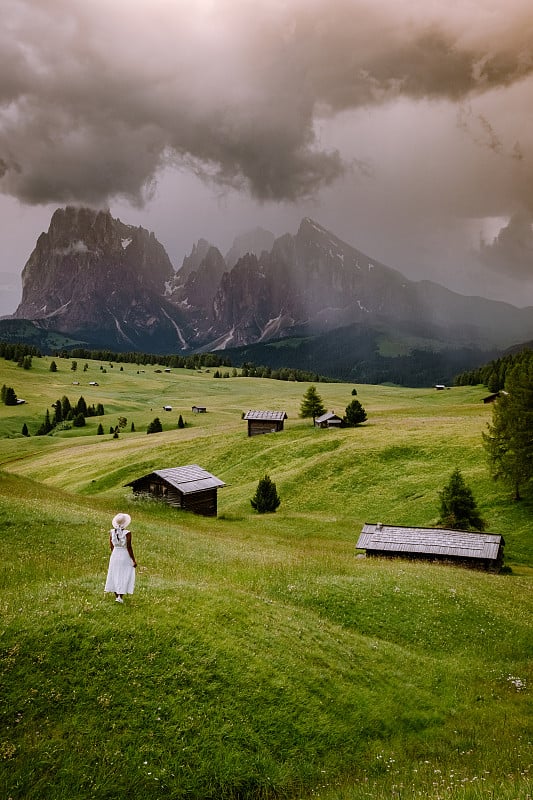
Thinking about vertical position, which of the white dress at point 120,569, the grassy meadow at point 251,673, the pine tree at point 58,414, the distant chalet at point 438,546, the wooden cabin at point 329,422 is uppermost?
the white dress at point 120,569

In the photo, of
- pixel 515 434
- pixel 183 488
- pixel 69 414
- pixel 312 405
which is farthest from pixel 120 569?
pixel 69 414

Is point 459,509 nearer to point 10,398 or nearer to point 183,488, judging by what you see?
point 183,488

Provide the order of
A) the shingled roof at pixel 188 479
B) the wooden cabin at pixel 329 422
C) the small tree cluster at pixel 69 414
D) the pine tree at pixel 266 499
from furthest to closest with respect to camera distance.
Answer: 1. the small tree cluster at pixel 69 414
2. the wooden cabin at pixel 329 422
3. the pine tree at pixel 266 499
4. the shingled roof at pixel 188 479

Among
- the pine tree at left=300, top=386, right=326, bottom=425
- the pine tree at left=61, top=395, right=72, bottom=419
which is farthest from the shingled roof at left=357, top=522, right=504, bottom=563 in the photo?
the pine tree at left=61, top=395, right=72, bottom=419

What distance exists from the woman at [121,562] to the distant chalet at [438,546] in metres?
27.5

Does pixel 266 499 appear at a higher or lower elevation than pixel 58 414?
higher

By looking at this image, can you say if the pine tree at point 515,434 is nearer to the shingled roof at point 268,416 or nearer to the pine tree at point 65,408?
the shingled roof at point 268,416

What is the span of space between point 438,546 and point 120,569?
101 feet

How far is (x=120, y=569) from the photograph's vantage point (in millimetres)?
17141

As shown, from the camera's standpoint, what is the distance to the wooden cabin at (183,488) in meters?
57.8

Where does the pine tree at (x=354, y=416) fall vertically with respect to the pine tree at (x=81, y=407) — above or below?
above

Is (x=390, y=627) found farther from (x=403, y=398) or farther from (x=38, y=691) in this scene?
(x=403, y=398)

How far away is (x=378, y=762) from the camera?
45.2 ft

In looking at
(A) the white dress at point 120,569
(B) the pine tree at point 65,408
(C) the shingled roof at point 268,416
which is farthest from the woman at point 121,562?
(B) the pine tree at point 65,408
